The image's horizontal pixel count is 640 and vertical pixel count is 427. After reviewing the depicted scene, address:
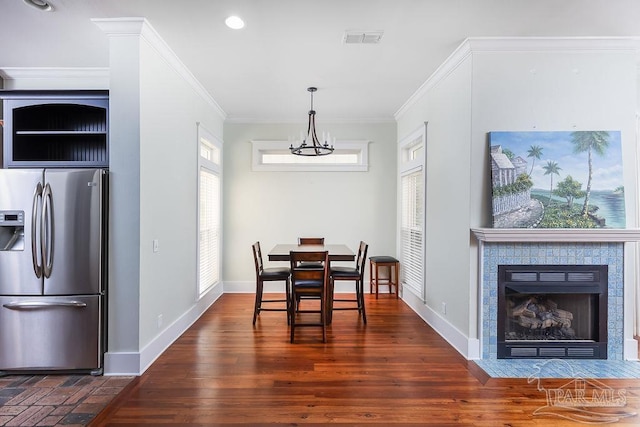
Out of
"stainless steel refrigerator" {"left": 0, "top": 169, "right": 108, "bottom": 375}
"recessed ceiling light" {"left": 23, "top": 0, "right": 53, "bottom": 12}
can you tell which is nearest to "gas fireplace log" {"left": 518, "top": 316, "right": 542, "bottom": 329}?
"stainless steel refrigerator" {"left": 0, "top": 169, "right": 108, "bottom": 375}

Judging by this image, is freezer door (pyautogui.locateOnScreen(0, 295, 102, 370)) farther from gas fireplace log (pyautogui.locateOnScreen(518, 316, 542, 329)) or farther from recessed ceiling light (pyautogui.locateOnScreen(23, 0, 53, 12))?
gas fireplace log (pyautogui.locateOnScreen(518, 316, 542, 329))

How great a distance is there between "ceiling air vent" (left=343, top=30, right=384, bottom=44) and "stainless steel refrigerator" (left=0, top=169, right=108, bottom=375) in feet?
7.94

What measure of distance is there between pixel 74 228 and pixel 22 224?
42 centimetres

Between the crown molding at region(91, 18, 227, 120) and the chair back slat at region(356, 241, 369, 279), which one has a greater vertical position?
the crown molding at region(91, 18, 227, 120)

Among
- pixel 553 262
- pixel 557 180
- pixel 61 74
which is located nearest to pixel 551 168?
pixel 557 180

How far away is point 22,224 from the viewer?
2.73 m

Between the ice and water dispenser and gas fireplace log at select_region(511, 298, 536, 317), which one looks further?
gas fireplace log at select_region(511, 298, 536, 317)

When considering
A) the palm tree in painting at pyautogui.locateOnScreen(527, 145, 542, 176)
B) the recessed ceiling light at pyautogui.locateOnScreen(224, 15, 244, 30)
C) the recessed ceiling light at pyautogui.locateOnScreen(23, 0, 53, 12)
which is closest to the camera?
the recessed ceiling light at pyautogui.locateOnScreen(23, 0, 53, 12)

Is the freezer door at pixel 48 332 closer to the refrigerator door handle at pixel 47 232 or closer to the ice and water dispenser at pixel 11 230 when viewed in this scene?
the refrigerator door handle at pixel 47 232

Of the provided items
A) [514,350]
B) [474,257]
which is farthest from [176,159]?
[514,350]

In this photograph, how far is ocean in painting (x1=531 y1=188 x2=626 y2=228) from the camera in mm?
2973

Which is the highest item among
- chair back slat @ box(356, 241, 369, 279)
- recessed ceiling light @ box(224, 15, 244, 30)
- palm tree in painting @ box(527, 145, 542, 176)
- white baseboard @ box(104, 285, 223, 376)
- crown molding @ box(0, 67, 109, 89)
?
recessed ceiling light @ box(224, 15, 244, 30)

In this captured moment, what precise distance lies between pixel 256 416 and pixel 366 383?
0.91m

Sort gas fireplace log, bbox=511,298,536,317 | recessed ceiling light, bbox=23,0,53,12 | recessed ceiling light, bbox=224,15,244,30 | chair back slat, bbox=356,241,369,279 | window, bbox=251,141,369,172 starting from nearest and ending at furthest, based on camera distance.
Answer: recessed ceiling light, bbox=23,0,53,12, recessed ceiling light, bbox=224,15,244,30, gas fireplace log, bbox=511,298,536,317, chair back slat, bbox=356,241,369,279, window, bbox=251,141,369,172
